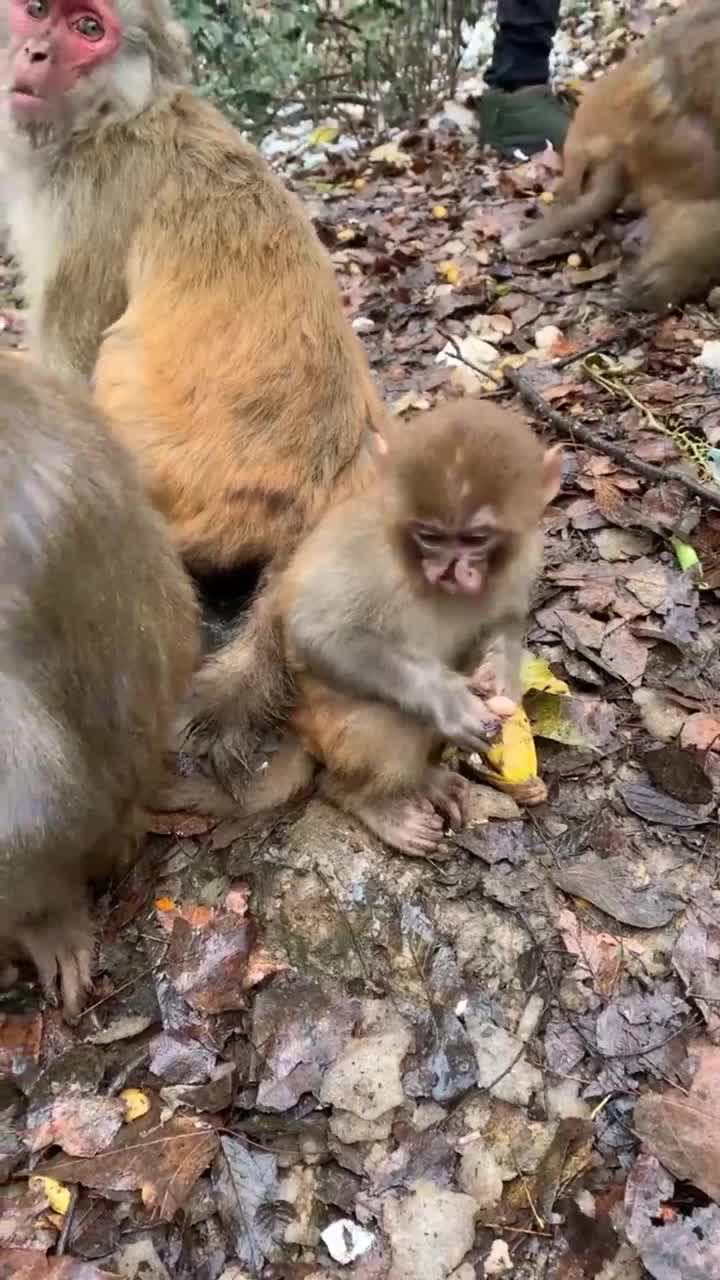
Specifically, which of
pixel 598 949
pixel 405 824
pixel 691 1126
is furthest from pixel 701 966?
pixel 405 824

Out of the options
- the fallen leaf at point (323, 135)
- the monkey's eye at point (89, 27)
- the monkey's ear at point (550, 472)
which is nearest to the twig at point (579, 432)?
the monkey's ear at point (550, 472)

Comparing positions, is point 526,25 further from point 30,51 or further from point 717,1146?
point 717,1146

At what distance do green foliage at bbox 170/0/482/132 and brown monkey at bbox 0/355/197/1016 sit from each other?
757cm

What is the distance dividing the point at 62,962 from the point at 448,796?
1193mm

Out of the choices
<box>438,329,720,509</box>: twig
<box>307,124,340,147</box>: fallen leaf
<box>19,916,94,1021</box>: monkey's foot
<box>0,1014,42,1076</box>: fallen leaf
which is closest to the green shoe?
<box>307,124,340,147</box>: fallen leaf

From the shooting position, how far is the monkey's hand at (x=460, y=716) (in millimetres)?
2854

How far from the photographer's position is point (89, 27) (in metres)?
3.30

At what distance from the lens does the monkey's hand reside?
285cm

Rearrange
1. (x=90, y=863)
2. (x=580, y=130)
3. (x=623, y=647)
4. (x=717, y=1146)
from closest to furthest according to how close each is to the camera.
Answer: (x=717, y=1146) → (x=90, y=863) → (x=623, y=647) → (x=580, y=130)

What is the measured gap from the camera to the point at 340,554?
2.90 meters

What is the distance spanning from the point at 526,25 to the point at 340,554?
652 cm

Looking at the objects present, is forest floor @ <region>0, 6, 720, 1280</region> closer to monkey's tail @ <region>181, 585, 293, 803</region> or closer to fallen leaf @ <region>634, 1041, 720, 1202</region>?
fallen leaf @ <region>634, 1041, 720, 1202</region>

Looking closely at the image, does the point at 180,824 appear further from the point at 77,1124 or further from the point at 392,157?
the point at 392,157

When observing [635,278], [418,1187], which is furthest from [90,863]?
[635,278]
